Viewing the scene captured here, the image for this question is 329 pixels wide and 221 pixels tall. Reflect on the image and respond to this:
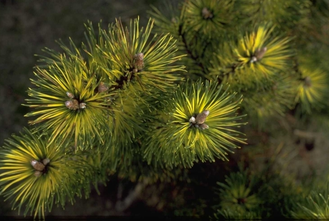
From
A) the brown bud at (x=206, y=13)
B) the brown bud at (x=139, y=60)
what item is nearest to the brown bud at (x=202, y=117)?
the brown bud at (x=139, y=60)

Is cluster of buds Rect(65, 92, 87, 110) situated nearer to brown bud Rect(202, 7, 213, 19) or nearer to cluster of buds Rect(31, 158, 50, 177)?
cluster of buds Rect(31, 158, 50, 177)

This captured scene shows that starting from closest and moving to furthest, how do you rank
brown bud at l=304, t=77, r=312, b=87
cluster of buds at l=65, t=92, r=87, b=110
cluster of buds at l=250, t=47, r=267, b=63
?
cluster of buds at l=65, t=92, r=87, b=110, cluster of buds at l=250, t=47, r=267, b=63, brown bud at l=304, t=77, r=312, b=87

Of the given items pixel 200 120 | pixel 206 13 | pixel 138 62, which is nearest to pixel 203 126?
pixel 200 120

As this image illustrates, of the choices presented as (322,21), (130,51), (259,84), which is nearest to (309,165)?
(322,21)

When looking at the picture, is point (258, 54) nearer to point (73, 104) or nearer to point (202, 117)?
point (202, 117)

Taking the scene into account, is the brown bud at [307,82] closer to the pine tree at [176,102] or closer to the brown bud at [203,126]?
the pine tree at [176,102]

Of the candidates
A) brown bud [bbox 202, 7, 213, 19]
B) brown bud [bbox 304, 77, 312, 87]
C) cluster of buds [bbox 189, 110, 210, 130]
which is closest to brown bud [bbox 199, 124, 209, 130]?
cluster of buds [bbox 189, 110, 210, 130]
